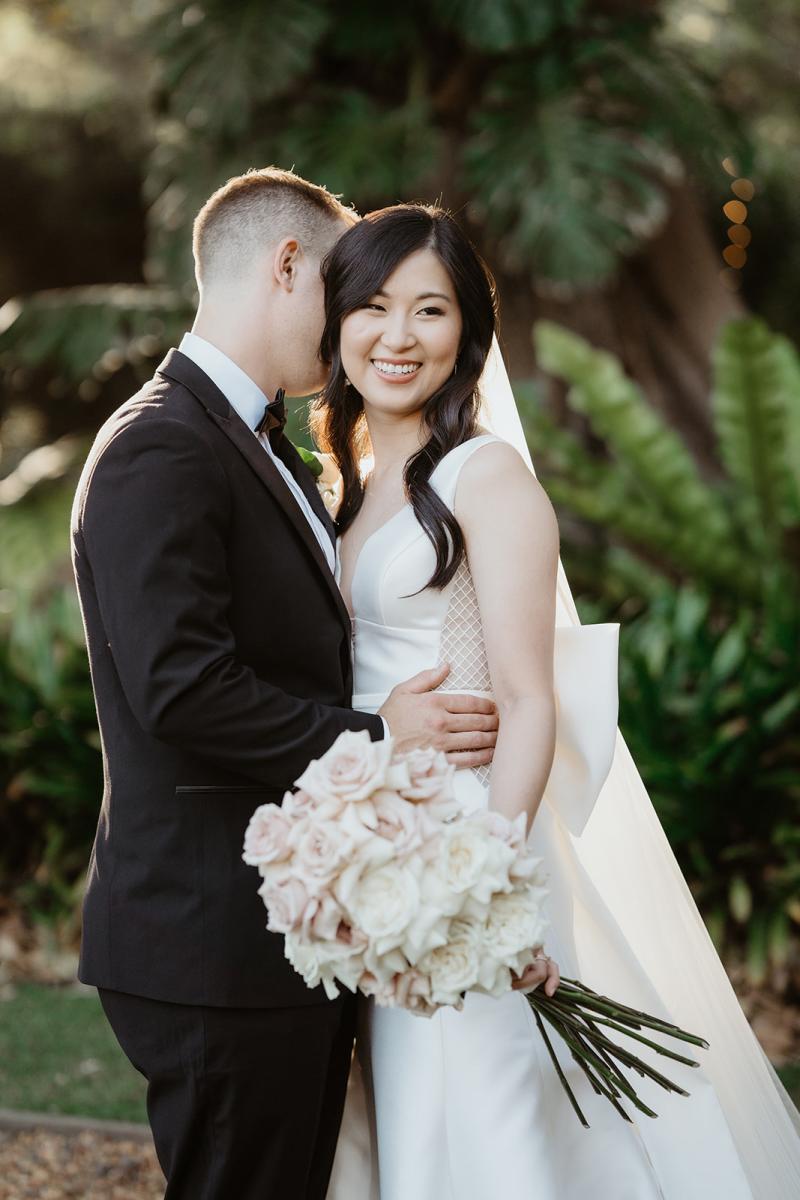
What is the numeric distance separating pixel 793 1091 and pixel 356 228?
125 inches

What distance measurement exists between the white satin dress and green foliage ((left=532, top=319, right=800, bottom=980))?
2468 millimetres

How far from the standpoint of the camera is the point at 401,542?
255 cm

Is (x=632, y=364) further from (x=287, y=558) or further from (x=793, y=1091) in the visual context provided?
(x=287, y=558)

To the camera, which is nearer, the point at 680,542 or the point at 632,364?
the point at 680,542

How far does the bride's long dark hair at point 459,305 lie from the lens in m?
2.50

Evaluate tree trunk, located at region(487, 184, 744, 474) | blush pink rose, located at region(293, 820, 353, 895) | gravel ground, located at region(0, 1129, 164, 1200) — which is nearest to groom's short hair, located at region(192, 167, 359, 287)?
blush pink rose, located at region(293, 820, 353, 895)

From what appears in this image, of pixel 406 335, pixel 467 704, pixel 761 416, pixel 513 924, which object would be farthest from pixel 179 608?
pixel 761 416

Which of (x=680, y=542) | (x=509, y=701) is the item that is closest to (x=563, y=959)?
(x=509, y=701)

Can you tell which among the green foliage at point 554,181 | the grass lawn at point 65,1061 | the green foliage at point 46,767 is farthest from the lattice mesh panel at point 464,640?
the green foliage at point 554,181

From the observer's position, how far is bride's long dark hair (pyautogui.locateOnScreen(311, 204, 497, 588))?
2496mm

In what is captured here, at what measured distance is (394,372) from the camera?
8.64 feet

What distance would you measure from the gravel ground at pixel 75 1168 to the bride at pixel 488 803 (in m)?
1.48

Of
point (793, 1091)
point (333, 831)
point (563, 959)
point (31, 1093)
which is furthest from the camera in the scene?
point (31, 1093)

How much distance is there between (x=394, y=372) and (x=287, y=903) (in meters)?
1.23
